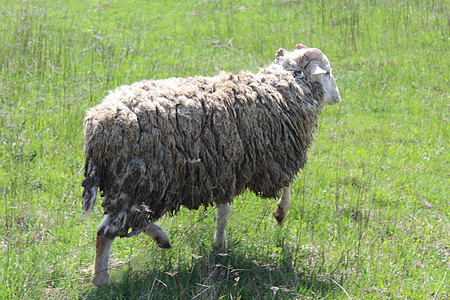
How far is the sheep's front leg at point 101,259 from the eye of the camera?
141 inches

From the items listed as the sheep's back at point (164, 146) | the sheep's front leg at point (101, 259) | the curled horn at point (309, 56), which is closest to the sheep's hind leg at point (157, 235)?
the sheep's back at point (164, 146)

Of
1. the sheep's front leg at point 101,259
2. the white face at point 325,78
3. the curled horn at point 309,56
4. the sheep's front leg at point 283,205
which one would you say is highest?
the curled horn at point 309,56

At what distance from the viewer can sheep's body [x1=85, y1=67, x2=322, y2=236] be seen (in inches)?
136

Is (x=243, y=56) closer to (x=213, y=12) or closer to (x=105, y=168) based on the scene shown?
(x=213, y=12)

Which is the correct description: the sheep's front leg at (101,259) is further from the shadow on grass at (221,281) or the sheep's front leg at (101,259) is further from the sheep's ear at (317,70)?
the sheep's ear at (317,70)

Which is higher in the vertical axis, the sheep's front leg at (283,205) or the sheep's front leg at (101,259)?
the sheep's front leg at (101,259)

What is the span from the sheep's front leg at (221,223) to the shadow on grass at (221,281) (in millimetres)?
134

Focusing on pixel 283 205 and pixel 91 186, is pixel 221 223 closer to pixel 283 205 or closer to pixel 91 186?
pixel 283 205

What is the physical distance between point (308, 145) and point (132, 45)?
612 centimetres

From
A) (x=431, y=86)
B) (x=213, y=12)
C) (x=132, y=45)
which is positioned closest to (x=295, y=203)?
(x=431, y=86)

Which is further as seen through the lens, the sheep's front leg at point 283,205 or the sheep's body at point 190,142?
the sheep's front leg at point 283,205

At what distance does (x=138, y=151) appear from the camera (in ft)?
11.3

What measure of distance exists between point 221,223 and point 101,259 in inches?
45.7

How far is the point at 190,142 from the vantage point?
365 centimetres
